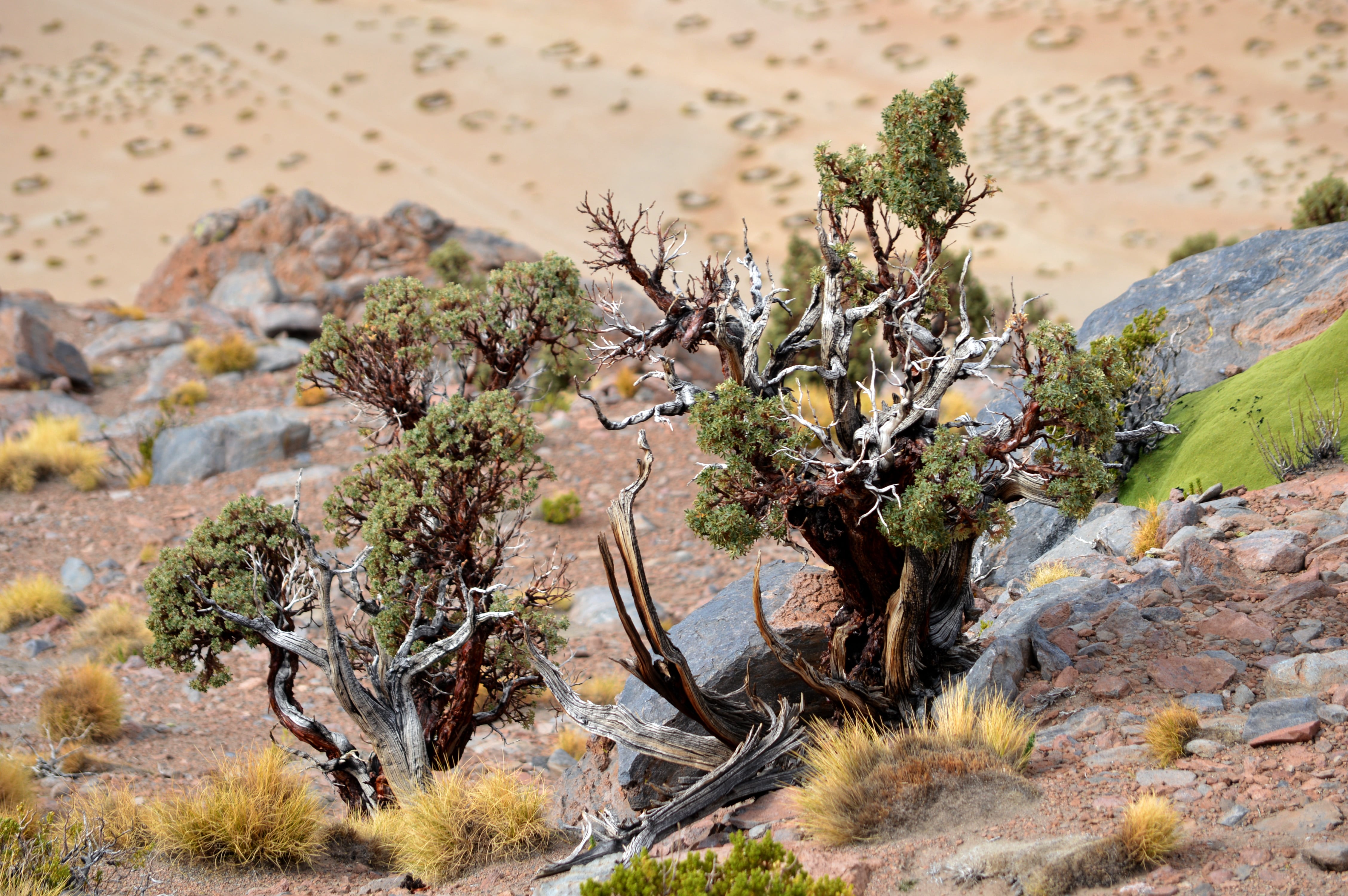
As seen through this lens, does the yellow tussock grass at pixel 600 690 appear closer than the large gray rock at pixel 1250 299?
Yes

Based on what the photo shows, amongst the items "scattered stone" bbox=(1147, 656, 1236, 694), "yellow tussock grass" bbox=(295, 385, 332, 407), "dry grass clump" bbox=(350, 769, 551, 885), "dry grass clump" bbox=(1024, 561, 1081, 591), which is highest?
"scattered stone" bbox=(1147, 656, 1236, 694)

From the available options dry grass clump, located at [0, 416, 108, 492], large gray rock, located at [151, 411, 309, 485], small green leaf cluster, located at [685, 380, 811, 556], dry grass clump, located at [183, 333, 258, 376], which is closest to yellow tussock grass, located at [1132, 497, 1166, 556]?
small green leaf cluster, located at [685, 380, 811, 556]

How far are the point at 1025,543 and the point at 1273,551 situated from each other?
320 centimetres

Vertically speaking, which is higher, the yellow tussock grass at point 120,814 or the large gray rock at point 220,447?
the yellow tussock grass at point 120,814

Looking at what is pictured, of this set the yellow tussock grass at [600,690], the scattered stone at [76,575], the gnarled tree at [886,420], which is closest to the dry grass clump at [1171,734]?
the gnarled tree at [886,420]

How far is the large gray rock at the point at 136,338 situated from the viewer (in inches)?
874

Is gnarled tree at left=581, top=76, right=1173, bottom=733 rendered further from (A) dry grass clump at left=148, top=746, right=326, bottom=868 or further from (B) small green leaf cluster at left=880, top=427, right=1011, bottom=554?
(A) dry grass clump at left=148, top=746, right=326, bottom=868

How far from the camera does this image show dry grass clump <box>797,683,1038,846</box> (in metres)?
5.52

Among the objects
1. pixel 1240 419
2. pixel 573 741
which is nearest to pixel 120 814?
pixel 573 741

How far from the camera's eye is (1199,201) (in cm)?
3994

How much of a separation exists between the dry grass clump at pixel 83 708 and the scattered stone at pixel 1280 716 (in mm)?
9766

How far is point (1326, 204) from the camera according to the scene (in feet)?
47.6

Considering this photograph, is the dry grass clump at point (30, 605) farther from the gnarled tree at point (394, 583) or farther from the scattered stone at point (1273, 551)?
the scattered stone at point (1273, 551)

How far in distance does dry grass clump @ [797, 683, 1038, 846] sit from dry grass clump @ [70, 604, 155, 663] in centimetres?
919
